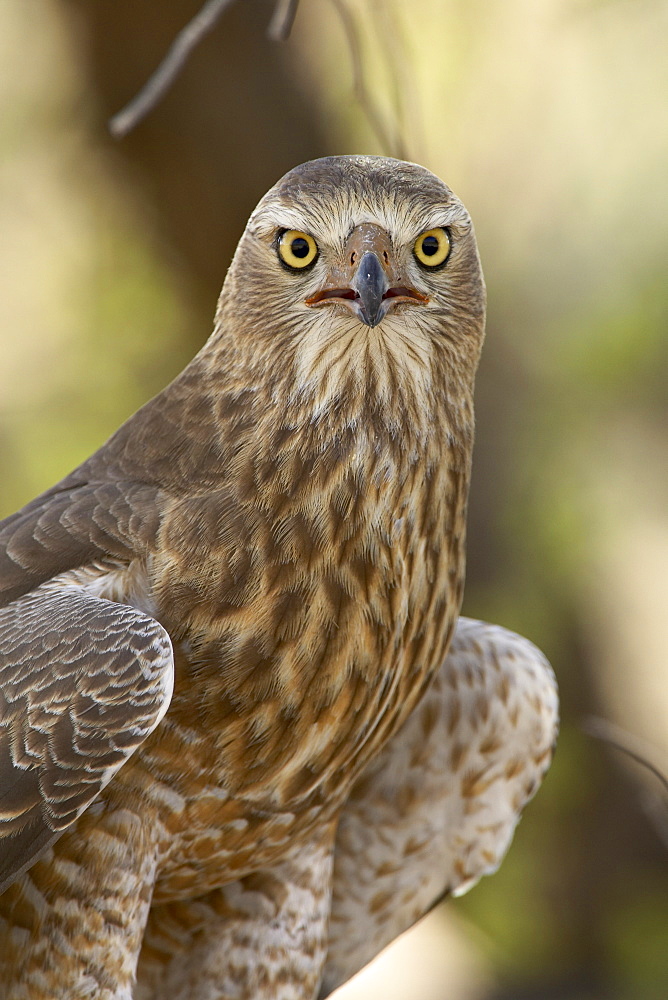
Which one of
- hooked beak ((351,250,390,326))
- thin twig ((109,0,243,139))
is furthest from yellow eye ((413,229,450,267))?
thin twig ((109,0,243,139))

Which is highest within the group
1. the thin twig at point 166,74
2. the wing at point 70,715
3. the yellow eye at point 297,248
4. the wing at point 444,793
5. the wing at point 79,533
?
the thin twig at point 166,74

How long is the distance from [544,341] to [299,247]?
2777 mm

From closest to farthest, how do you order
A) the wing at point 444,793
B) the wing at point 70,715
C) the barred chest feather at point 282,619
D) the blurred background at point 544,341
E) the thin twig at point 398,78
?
the wing at point 70,715, the barred chest feather at point 282,619, the thin twig at point 398,78, the wing at point 444,793, the blurred background at point 544,341

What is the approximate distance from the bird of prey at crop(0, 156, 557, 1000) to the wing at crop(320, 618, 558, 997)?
43 centimetres

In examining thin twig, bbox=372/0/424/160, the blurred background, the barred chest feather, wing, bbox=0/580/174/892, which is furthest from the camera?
the blurred background

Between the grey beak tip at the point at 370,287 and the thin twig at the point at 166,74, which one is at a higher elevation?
the thin twig at the point at 166,74

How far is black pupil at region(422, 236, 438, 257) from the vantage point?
2.01 metres

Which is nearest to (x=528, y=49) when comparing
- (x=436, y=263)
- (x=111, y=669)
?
(x=436, y=263)

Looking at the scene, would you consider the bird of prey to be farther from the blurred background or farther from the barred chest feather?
the blurred background

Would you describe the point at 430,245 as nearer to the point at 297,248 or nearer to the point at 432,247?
the point at 432,247

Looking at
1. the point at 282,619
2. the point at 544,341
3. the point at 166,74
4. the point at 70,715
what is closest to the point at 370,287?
the point at 166,74

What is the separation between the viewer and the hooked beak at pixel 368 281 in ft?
6.06

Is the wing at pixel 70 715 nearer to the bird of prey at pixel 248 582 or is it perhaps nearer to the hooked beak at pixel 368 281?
the bird of prey at pixel 248 582

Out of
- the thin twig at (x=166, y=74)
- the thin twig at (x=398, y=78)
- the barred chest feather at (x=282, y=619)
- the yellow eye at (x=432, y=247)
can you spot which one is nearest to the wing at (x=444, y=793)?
the barred chest feather at (x=282, y=619)
